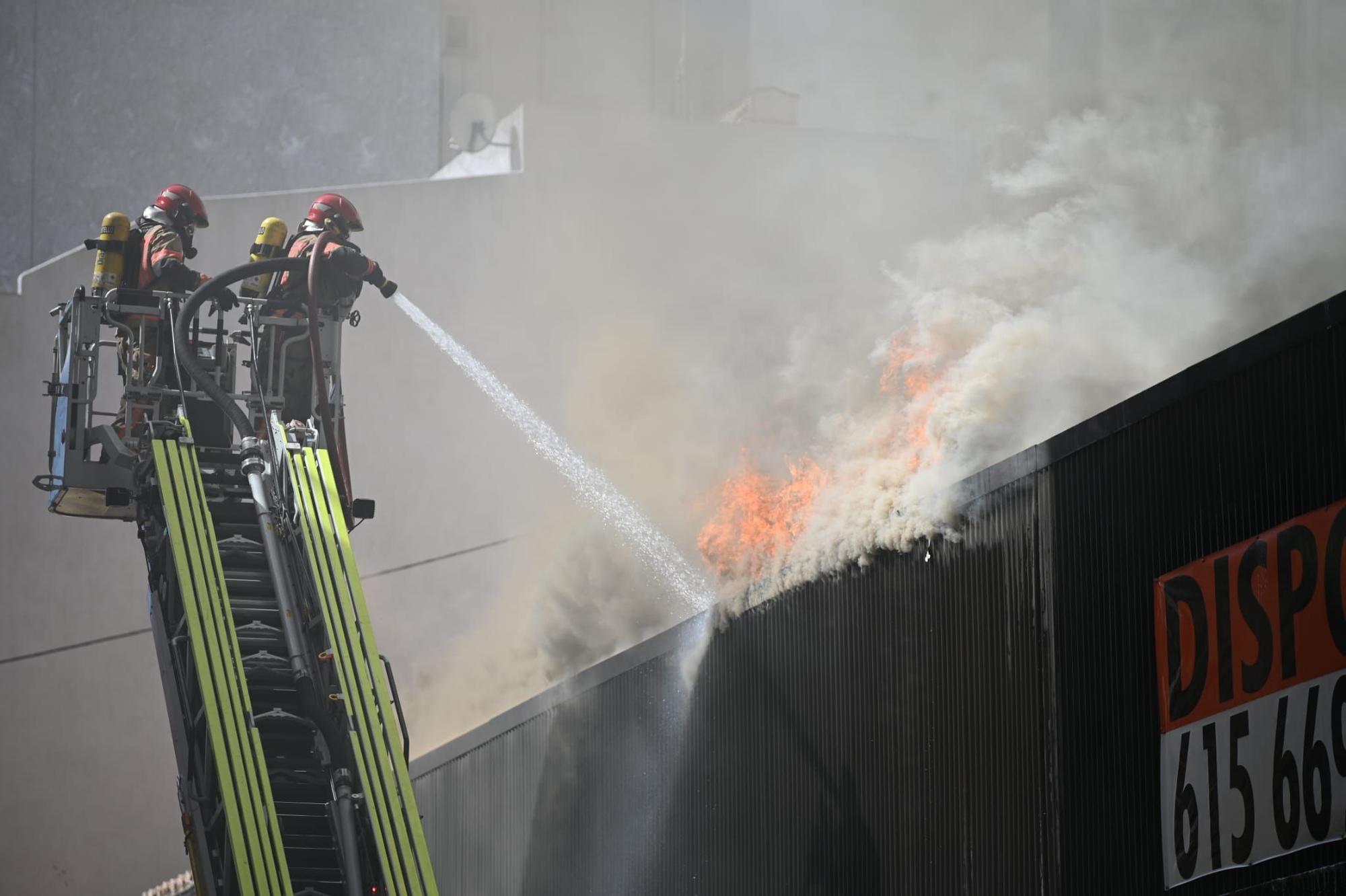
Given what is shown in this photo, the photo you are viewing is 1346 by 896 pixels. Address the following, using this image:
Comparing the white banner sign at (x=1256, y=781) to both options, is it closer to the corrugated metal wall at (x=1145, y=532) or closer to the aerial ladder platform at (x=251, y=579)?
the corrugated metal wall at (x=1145, y=532)

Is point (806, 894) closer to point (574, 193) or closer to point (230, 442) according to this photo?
point (230, 442)

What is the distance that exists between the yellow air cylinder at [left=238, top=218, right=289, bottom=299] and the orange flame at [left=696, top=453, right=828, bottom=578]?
5.23m

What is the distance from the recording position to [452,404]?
21734 millimetres

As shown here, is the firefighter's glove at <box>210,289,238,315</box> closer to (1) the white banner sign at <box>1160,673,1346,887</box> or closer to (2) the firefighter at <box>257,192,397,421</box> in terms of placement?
(2) the firefighter at <box>257,192,397,421</box>

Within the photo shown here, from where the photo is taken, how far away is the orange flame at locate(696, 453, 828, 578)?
14.3 metres

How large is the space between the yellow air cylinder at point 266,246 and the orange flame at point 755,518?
5.23 metres

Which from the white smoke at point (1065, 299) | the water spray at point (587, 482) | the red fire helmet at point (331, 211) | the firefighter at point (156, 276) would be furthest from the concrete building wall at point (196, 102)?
the red fire helmet at point (331, 211)

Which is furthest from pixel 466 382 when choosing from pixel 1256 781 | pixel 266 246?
pixel 1256 781

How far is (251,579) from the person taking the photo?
11312 millimetres

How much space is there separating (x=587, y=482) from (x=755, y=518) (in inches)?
229

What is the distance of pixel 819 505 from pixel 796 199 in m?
12.2

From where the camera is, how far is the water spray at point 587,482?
21.2m

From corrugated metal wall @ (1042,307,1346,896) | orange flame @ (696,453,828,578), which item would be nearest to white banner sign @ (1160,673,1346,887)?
corrugated metal wall @ (1042,307,1346,896)

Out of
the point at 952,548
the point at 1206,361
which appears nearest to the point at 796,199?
the point at 952,548
